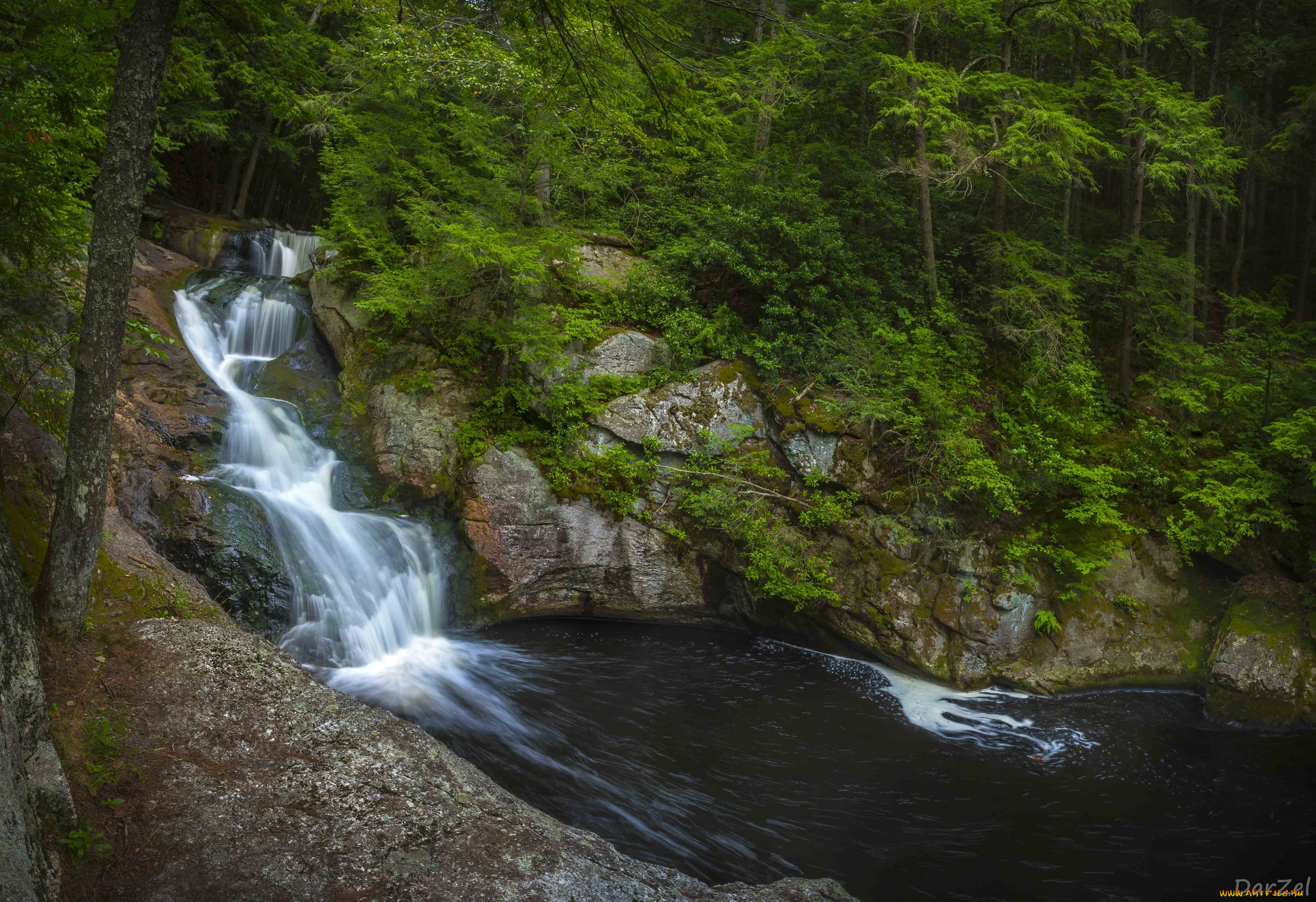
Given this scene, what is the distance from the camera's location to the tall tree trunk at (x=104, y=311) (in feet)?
14.1

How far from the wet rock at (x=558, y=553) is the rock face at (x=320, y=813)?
522 cm

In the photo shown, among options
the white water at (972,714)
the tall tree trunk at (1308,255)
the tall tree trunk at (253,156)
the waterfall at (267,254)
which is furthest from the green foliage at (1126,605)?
the tall tree trunk at (253,156)

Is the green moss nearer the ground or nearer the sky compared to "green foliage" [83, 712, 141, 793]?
nearer the sky

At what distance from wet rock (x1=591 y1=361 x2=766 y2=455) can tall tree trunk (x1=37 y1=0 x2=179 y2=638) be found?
270 inches

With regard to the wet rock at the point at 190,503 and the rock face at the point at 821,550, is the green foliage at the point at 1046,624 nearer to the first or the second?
the rock face at the point at 821,550

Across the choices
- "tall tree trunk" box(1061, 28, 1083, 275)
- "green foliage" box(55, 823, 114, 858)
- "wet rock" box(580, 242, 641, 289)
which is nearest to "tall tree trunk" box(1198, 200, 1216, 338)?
"tall tree trunk" box(1061, 28, 1083, 275)

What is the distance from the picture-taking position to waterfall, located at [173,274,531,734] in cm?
816

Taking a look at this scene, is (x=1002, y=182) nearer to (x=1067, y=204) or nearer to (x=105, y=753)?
(x=1067, y=204)

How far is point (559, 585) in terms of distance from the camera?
1067cm

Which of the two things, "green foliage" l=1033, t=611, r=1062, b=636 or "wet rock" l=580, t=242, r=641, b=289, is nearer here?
"green foliage" l=1033, t=611, r=1062, b=636

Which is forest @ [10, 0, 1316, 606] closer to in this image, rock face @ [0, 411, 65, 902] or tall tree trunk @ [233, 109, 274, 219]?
tall tree trunk @ [233, 109, 274, 219]

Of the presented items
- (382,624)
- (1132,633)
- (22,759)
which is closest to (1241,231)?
(1132,633)

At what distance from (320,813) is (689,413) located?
26.0 ft

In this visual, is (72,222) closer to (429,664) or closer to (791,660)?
(429,664)
